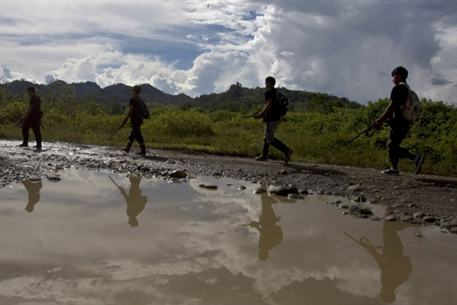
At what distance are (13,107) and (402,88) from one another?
65.3ft

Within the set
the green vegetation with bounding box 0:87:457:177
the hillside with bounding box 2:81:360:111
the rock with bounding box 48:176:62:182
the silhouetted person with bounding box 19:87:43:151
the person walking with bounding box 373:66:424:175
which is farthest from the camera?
the hillside with bounding box 2:81:360:111

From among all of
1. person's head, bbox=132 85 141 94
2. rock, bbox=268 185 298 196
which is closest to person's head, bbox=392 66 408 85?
rock, bbox=268 185 298 196

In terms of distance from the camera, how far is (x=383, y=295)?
2.73m

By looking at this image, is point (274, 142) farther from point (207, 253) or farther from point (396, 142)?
point (207, 253)

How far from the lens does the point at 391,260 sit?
3.41m

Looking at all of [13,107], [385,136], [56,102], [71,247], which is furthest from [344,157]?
[56,102]

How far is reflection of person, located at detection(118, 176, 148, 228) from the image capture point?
4.31 m

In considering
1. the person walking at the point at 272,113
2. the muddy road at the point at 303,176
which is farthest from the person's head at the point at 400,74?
the person walking at the point at 272,113

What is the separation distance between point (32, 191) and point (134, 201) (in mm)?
1488

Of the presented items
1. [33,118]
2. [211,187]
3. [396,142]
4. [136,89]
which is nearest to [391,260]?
[211,187]

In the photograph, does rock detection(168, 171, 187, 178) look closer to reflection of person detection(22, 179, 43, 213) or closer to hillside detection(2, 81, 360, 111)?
reflection of person detection(22, 179, 43, 213)

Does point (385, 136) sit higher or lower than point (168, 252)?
higher

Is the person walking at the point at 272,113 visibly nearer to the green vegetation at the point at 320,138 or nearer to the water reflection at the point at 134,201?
the green vegetation at the point at 320,138

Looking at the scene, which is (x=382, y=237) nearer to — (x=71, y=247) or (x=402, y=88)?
(x=71, y=247)
